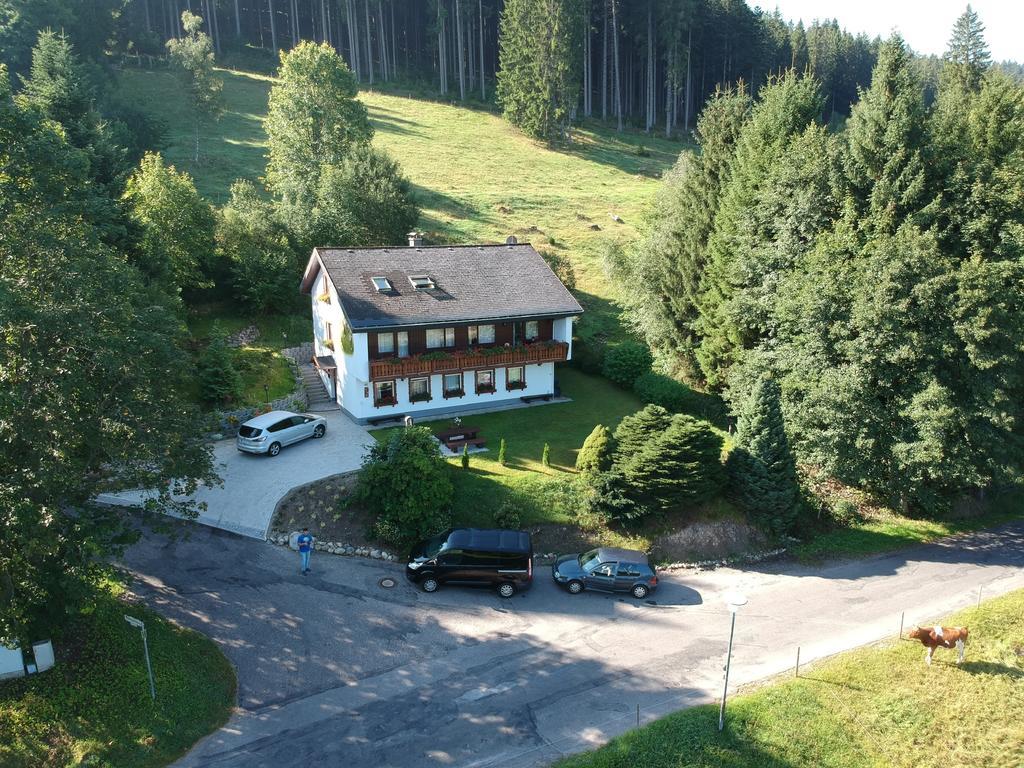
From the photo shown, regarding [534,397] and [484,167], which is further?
[484,167]

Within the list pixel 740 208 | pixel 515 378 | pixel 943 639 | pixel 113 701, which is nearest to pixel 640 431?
pixel 515 378

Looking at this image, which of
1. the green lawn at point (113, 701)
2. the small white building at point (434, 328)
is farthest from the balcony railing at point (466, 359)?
the green lawn at point (113, 701)

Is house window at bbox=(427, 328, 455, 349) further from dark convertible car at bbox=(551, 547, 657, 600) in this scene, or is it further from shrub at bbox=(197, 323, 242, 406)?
dark convertible car at bbox=(551, 547, 657, 600)

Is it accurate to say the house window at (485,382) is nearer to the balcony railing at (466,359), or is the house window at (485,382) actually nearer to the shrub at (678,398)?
the balcony railing at (466,359)

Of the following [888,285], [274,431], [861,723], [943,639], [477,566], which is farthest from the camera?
[274,431]

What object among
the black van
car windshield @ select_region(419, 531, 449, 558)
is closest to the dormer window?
car windshield @ select_region(419, 531, 449, 558)

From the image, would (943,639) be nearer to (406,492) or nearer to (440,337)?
(406,492)
